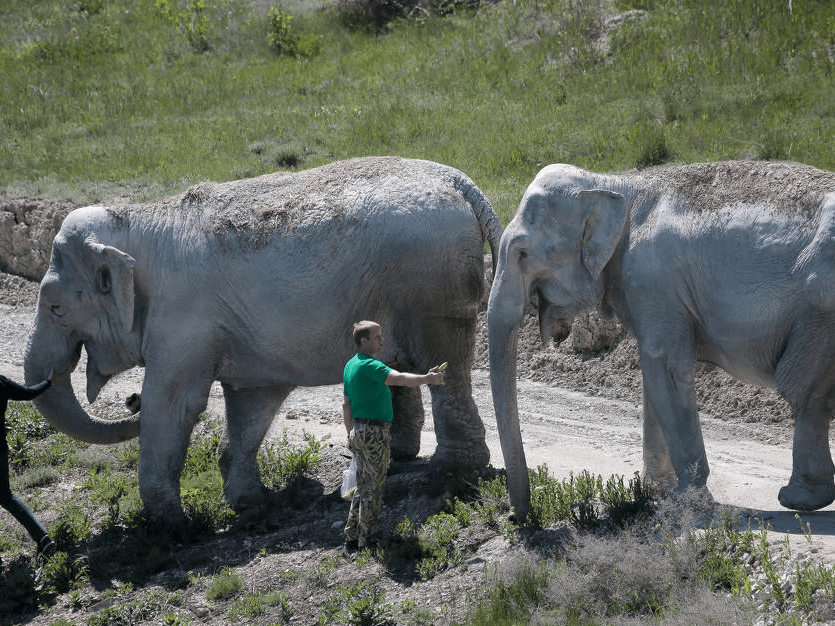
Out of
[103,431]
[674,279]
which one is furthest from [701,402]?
[103,431]

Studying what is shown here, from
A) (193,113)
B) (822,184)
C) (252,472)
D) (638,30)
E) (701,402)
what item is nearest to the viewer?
(822,184)

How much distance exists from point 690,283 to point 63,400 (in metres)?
5.85

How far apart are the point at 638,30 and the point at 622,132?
4229mm

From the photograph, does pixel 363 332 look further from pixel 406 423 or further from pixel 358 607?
pixel 406 423

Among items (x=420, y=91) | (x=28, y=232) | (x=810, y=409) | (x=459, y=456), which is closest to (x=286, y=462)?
(x=459, y=456)

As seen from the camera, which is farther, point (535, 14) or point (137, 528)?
point (535, 14)

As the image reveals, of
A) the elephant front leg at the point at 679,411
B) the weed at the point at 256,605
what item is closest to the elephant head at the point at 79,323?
the weed at the point at 256,605

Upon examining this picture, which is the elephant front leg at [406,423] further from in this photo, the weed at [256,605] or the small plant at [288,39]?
the small plant at [288,39]

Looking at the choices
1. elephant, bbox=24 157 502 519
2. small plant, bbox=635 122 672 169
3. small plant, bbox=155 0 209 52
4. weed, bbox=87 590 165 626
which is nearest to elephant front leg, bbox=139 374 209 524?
elephant, bbox=24 157 502 519

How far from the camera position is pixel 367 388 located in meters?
8.00

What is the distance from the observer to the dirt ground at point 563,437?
788 centimetres

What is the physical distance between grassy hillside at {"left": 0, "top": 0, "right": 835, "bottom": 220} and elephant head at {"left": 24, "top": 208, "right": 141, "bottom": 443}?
273 inches

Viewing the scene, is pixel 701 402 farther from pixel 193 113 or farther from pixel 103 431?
pixel 193 113

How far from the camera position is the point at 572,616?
684 centimetres
